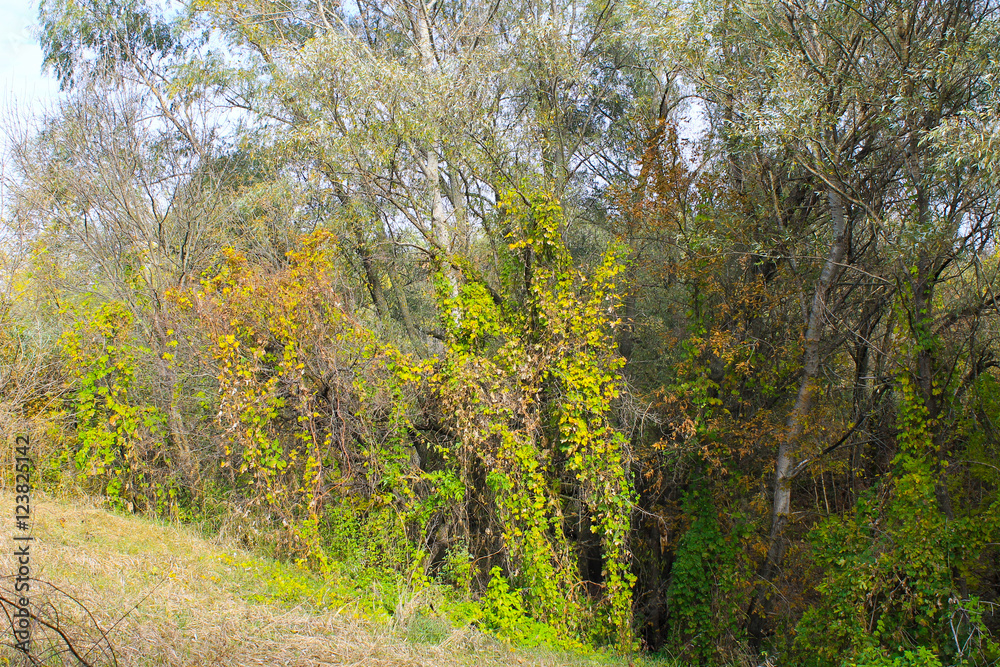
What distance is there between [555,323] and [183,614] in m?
5.93

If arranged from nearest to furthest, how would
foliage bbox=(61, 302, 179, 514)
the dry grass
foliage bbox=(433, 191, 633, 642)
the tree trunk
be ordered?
the dry grass
foliage bbox=(433, 191, 633, 642)
foliage bbox=(61, 302, 179, 514)
the tree trunk

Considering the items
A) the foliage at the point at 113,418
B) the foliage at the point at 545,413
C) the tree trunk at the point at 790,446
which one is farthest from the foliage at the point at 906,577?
the foliage at the point at 113,418

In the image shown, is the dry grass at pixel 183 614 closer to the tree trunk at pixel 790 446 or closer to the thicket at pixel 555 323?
the thicket at pixel 555 323

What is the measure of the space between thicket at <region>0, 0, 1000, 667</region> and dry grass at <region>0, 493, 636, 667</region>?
4.91ft

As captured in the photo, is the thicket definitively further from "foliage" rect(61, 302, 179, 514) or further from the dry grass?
the dry grass

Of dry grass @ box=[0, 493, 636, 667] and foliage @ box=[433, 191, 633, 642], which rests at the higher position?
foliage @ box=[433, 191, 633, 642]

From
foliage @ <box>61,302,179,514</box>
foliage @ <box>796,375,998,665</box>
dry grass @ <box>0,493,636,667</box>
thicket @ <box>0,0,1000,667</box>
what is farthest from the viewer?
foliage @ <box>61,302,179,514</box>

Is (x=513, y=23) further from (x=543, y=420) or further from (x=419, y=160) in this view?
(x=543, y=420)

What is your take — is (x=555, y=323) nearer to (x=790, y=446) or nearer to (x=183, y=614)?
(x=790, y=446)

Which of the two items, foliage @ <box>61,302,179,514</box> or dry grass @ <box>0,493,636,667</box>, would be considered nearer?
dry grass @ <box>0,493,636,667</box>

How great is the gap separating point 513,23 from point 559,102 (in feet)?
6.06

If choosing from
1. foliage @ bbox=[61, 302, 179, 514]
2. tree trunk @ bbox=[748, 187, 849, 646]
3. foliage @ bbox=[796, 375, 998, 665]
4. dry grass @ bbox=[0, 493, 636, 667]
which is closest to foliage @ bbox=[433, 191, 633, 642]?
dry grass @ bbox=[0, 493, 636, 667]

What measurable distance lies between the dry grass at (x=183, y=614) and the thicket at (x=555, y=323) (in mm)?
1496

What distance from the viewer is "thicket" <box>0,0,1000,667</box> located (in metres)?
8.04
